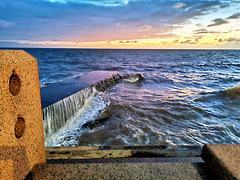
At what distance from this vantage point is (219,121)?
5.48 meters

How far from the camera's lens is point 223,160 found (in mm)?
1463

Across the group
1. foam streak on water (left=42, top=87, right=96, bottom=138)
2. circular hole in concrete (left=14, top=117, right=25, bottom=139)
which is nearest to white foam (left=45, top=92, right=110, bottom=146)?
foam streak on water (left=42, top=87, right=96, bottom=138)

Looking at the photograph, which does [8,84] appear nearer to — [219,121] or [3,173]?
[3,173]

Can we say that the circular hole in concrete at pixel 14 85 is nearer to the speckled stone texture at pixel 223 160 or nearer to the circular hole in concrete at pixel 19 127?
the circular hole in concrete at pixel 19 127

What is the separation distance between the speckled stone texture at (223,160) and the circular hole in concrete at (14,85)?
2.09 meters

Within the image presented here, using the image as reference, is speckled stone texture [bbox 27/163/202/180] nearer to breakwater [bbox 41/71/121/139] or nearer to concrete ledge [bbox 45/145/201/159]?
concrete ledge [bbox 45/145/201/159]

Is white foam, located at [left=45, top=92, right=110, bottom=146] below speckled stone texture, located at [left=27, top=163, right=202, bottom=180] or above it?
below

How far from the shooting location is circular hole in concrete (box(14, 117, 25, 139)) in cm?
137

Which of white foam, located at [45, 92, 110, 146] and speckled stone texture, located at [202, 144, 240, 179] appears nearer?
speckled stone texture, located at [202, 144, 240, 179]

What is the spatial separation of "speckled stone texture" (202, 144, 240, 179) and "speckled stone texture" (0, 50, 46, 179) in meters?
1.92

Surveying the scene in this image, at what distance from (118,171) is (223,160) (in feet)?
3.53

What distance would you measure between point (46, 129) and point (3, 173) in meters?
3.50

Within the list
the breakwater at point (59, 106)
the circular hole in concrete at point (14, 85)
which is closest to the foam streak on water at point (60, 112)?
the breakwater at point (59, 106)

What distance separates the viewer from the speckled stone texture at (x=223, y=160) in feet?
4.41
